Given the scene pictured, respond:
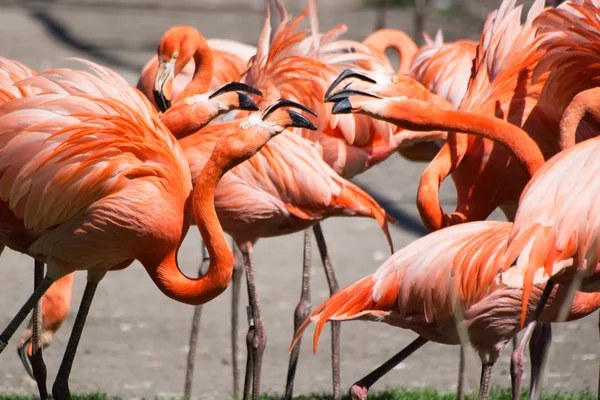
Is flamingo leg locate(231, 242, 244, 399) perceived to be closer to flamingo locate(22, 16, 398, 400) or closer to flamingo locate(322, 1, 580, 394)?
flamingo locate(22, 16, 398, 400)

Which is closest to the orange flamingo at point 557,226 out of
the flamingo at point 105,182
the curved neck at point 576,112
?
the curved neck at point 576,112

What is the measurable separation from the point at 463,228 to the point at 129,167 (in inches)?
41.2

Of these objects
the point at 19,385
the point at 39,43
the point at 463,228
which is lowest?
the point at 19,385

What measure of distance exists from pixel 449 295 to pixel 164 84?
5.96 feet

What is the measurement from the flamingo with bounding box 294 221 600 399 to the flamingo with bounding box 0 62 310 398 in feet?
1.66

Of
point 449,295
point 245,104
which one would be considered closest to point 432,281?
point 449,295

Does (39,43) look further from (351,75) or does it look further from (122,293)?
(351,75)

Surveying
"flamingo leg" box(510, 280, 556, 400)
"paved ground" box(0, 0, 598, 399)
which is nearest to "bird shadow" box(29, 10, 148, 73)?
"paved ground" box(0, 0, 598, 399)

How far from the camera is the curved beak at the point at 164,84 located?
3.96 metres

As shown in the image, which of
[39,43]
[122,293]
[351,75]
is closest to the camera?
[351,75]

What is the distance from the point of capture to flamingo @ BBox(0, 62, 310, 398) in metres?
2.92

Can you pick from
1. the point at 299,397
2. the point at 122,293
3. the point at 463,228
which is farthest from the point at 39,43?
the point at 463,228

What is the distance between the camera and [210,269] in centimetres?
309

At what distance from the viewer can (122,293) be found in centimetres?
550
